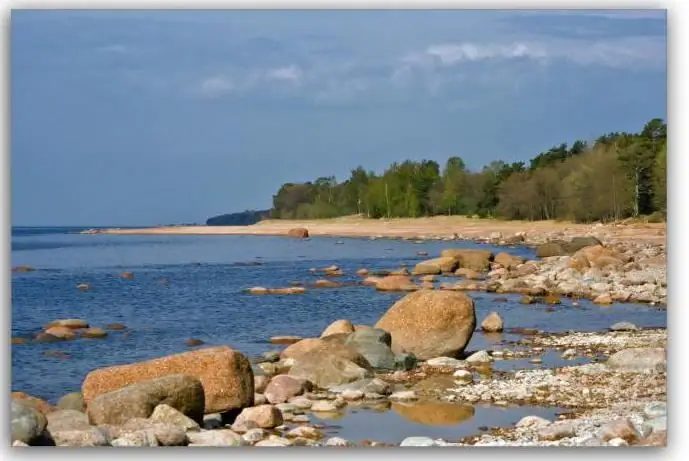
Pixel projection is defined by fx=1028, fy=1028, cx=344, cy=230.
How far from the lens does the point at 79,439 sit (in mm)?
6477

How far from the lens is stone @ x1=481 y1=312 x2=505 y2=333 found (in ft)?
29.5

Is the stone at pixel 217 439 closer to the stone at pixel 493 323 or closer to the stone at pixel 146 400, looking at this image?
the stone at pixel 146 400

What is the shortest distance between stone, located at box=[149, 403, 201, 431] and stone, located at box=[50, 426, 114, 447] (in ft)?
1.15

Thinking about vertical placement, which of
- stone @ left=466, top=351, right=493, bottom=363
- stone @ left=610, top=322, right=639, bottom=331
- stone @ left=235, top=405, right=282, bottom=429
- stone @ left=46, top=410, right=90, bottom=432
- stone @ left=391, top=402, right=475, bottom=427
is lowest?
stone @ left=391, top=402, right=475, bottom=427

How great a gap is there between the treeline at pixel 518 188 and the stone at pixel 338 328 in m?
1.03

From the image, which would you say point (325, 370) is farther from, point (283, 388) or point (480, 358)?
point (480, 358)

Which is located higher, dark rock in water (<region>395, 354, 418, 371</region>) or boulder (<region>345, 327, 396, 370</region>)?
boulder (<region>345, 327, 396, 370</region>)

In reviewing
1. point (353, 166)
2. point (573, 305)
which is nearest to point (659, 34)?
point (353, 166)

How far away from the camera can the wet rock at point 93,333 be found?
691cm

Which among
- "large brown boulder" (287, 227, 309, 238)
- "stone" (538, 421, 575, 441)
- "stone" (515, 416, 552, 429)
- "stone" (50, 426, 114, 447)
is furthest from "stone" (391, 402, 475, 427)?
"stone" (50, 426, 114, 447)

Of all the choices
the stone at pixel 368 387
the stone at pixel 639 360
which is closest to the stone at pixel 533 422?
the stone at pixel 639 360

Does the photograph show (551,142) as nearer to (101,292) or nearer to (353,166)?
(353,166)

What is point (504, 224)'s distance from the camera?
Answer: 7.75 meters

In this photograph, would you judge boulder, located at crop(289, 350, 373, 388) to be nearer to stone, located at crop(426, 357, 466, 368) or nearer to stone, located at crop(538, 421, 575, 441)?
stone, located at crop(426, 357, 466, 368)
